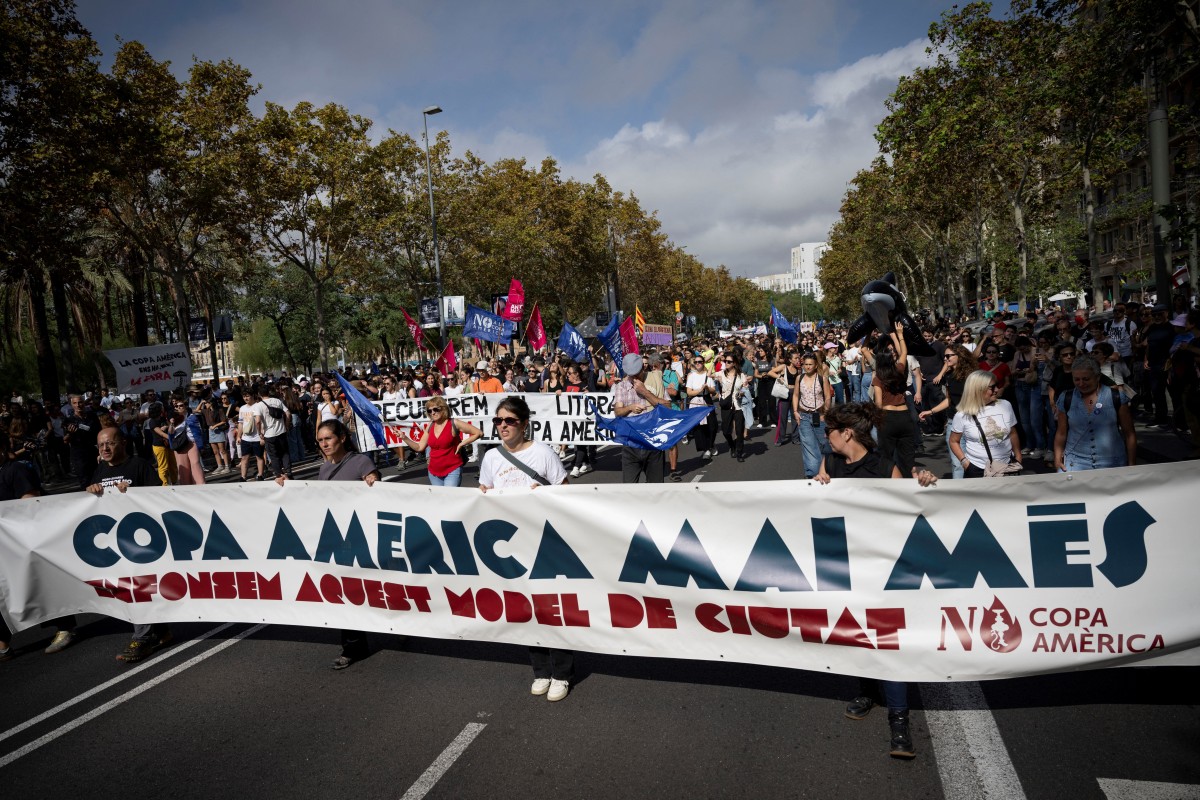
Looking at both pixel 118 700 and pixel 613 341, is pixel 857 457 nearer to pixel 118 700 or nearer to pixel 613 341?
pixel 118 700

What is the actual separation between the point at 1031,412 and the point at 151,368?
1753cm

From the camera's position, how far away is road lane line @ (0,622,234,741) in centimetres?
445

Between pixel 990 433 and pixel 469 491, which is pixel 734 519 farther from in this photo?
pixel 990 433

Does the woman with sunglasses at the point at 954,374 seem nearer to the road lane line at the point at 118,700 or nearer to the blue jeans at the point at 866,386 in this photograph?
the blue jeans at the point at 866,386

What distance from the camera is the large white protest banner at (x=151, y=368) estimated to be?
16.5 m

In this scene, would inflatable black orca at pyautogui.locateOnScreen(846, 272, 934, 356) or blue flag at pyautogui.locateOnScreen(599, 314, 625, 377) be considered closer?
inflatable black orca at pyautogui.locateOnScreen(846, 272, 934, 356)

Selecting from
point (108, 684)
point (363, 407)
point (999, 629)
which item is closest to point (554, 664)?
point (999, 629)

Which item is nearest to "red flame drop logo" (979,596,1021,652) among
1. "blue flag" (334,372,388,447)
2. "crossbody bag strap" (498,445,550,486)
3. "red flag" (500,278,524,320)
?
"crossbody bag strap" (498,445,550,486)

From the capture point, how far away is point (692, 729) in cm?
387

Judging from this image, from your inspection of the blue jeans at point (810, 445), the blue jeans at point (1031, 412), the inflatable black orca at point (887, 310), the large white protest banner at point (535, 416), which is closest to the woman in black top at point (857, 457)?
the blue jeans at point (810, 445)

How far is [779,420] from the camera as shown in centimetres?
1329

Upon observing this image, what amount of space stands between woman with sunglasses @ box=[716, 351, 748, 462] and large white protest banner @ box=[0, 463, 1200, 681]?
7.58 metres

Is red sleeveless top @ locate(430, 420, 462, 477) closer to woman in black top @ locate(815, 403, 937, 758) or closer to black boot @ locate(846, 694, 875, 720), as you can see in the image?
woman in black top @ locate(815, 403, 937, 758)

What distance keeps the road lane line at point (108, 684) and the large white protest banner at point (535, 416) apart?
4.62 metres
